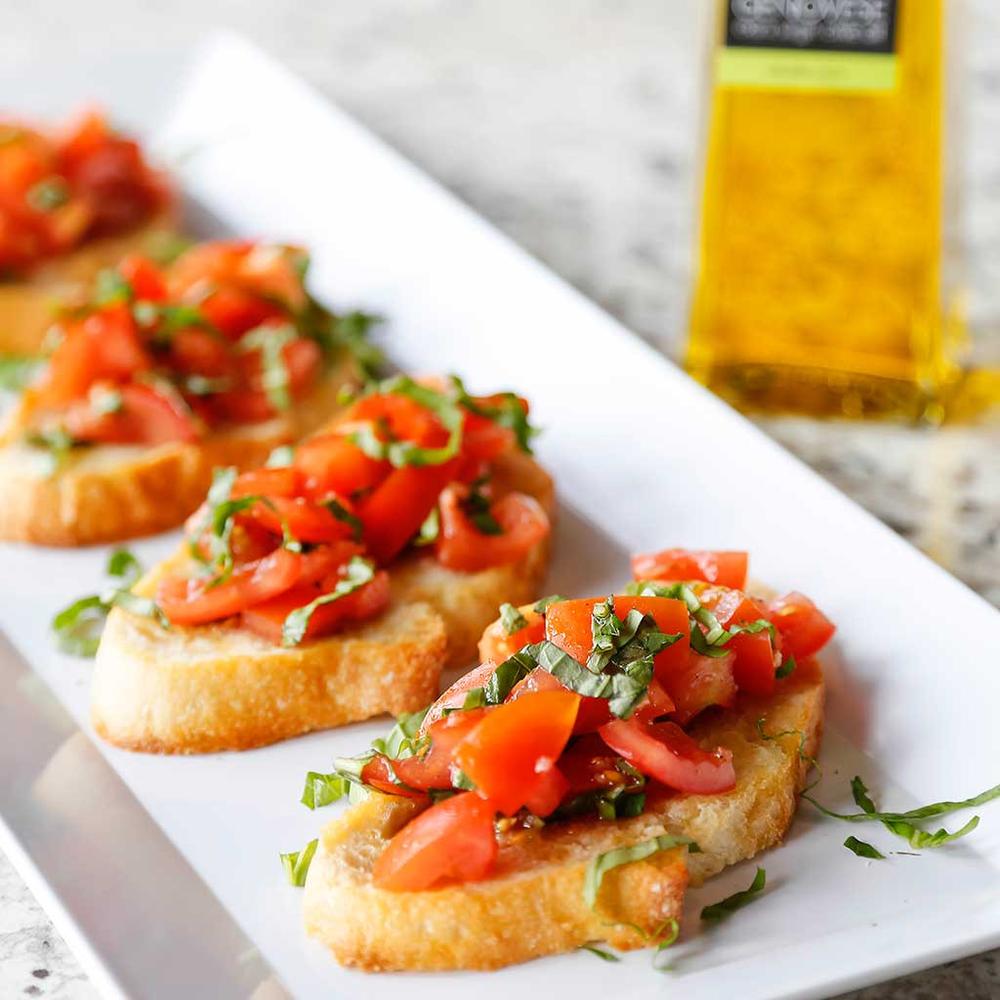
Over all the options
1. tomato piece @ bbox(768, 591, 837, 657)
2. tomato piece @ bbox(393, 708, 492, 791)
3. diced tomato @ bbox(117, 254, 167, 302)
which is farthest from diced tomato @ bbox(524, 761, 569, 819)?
diced tomato @ bbox(117, 254, 167, 302)

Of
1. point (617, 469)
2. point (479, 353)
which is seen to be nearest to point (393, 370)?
point (479, 353)

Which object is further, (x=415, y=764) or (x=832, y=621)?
(x=832, y=621)

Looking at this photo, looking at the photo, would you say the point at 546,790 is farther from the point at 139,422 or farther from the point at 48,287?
the point at 48,287

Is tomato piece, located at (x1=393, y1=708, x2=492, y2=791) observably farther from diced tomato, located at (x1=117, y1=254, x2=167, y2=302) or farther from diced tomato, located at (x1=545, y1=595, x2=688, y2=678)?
diced tomato, located at (x1=117, y1=254, x2=167, y2=302)

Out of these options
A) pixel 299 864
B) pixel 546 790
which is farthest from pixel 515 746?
pixel 299 864

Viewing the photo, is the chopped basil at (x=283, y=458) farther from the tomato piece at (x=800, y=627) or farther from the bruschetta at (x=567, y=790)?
the tomato piece at (x=800, y=627)

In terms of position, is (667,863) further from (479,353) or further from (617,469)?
(479,353)

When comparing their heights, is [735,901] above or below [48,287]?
below
